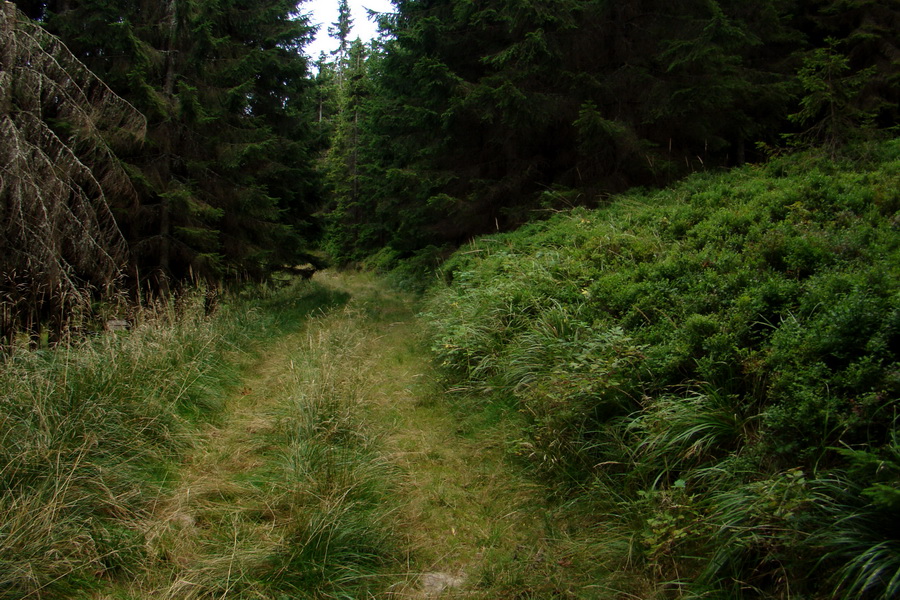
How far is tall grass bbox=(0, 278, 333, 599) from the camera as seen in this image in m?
2.50

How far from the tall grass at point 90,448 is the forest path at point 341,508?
17 cm

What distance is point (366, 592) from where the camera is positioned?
8.43 ft

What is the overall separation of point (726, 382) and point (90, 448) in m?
4.12

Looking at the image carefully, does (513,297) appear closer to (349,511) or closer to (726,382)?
(726,382)

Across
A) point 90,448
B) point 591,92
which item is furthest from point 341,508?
point 591,92

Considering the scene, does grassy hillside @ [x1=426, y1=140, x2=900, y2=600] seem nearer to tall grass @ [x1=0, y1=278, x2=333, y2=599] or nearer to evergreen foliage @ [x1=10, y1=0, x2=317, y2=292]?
tall grass @ [x1=0, y1=278, x2=333, y2=599]

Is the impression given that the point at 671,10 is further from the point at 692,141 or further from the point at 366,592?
the point at 366,592

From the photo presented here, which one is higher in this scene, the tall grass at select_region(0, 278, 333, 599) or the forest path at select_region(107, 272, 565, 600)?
the tall grass at select_region(0, 278, 333, 599)

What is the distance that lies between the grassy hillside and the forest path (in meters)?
0.48

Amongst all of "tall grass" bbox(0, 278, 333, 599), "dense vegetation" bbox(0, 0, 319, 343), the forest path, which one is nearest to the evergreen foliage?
"dense vegetation" bbox(0, 0, 319, 343)

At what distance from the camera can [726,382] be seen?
3.16 metres

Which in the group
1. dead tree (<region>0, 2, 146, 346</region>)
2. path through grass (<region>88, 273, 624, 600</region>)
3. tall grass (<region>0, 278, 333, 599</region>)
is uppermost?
dead tree (<region>0, 2, 146, 346</region>)

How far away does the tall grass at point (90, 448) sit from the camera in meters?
2.50

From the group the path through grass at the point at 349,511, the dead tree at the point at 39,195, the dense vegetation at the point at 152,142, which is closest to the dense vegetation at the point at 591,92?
the dense vegetation at the point at 152,142
